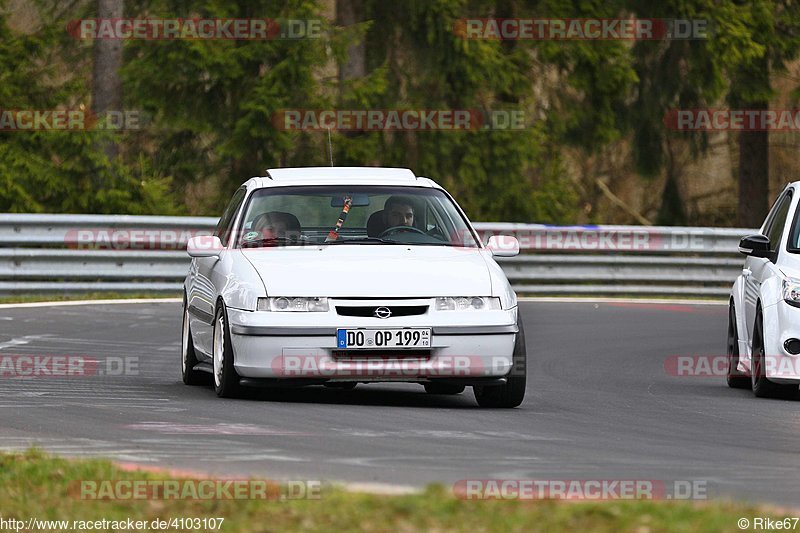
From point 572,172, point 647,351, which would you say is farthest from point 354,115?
point 647,351

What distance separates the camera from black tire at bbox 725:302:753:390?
14312mm

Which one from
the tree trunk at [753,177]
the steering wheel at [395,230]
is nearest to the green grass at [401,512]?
the steering wheel at [395,230]

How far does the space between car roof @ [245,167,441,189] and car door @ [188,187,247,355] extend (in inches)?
10.2

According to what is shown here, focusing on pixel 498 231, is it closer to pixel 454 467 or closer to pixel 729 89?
pixel 729 89

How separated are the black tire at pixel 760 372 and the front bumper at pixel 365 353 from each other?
8.25ft

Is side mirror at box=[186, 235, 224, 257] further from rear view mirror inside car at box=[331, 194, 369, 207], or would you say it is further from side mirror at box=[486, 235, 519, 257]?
side mirror at box=[486, 235, 519, 257]

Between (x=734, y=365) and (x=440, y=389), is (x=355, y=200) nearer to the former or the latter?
(x=440, y=389)

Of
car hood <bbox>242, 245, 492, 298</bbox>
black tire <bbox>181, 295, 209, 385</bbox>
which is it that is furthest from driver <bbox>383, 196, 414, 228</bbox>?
black tire <bbox>181, 295, 209, 385</bbox>

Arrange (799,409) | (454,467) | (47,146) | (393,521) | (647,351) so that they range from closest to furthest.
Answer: (393,521) < (454,467) < (799,409) < (647,351) < (47,146)

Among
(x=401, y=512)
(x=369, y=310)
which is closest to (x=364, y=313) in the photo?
(x=369, y=310)

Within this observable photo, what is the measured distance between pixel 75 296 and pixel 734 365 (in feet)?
38.6

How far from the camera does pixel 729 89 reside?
115 ft

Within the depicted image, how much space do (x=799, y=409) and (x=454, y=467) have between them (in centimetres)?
443

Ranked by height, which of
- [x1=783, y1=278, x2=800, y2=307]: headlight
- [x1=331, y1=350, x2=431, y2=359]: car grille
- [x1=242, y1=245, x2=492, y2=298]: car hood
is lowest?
[x1=331, y1=350, x2=431, y2=359]: car grille
